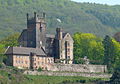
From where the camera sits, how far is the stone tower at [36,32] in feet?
408

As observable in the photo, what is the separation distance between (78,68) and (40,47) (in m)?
9.21

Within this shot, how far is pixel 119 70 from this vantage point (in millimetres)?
113062

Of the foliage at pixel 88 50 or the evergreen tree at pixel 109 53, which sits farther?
the foliage at pixel 88 50

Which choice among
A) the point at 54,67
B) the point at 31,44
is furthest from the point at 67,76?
the point at 31,44

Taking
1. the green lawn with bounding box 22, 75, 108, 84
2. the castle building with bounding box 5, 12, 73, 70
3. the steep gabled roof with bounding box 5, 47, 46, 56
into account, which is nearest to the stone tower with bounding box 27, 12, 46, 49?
the castle building with bounding box 5, 12, 73, 70

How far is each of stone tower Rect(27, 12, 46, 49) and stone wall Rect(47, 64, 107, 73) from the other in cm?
763

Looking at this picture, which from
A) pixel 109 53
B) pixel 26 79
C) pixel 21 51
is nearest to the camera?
pixel 26 79

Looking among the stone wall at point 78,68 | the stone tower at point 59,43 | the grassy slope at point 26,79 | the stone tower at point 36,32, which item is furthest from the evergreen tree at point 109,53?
the grassy slope at point 26,79

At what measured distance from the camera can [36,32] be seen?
12462 cm

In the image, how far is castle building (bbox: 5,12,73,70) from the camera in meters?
116

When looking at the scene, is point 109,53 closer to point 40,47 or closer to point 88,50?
point 88,50

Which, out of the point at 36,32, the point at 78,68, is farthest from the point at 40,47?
the point at 78,68

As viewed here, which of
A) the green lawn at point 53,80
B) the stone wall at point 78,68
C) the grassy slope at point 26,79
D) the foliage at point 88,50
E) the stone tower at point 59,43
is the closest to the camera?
the grassy slope at point 26,79

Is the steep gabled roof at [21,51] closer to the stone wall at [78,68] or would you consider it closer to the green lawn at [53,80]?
the stone wall at [78,68]
